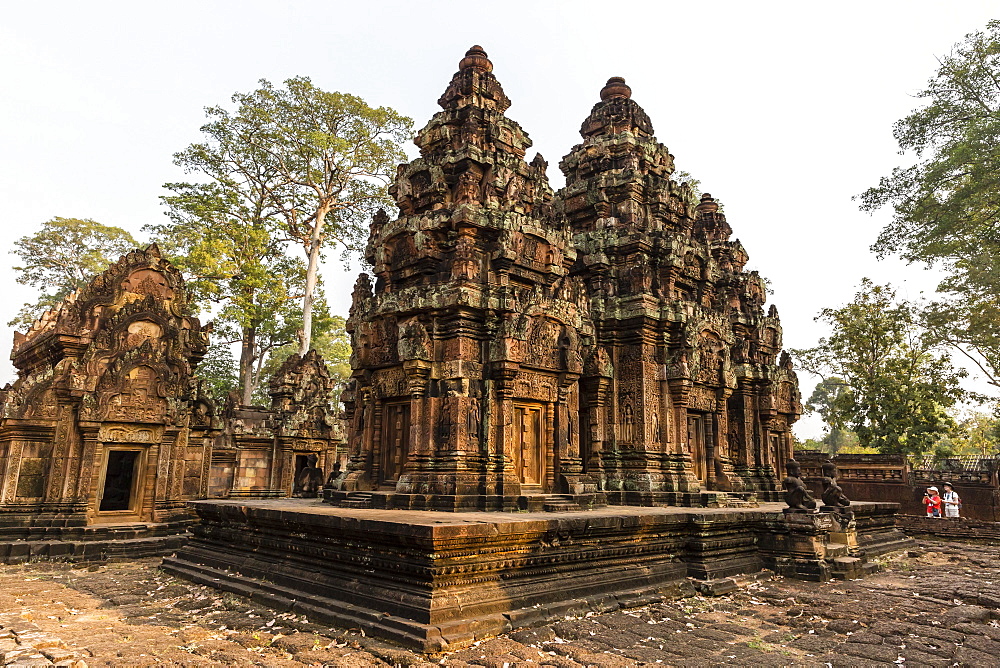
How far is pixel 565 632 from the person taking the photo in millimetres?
6465

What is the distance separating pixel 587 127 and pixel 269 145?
1540 cm

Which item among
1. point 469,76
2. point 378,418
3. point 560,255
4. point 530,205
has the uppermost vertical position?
point 469,76

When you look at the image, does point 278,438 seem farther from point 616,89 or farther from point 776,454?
point 776,454

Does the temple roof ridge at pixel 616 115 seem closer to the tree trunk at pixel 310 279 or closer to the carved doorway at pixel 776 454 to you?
the carved doorway at pixel 776 454

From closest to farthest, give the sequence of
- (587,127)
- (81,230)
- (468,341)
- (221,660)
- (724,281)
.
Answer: (221,660)
(468,341)
(587,127)
(724,281)
(81,230)

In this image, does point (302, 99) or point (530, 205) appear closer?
point (530, 205)

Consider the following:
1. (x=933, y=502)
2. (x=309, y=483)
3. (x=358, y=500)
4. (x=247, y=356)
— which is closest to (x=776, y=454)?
(x=933, y=502)

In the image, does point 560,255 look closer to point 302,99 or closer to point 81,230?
point 302,99

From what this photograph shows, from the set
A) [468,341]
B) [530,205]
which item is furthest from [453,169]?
[468,341]

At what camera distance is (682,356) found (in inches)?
516

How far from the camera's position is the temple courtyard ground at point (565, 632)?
5496mm

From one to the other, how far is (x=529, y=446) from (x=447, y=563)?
13.7ft

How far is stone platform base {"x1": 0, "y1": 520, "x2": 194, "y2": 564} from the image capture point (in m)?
11.1

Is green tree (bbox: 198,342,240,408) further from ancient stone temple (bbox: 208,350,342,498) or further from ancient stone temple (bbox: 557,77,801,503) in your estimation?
ancient stone temple (bbox: 557,77,801,503)
